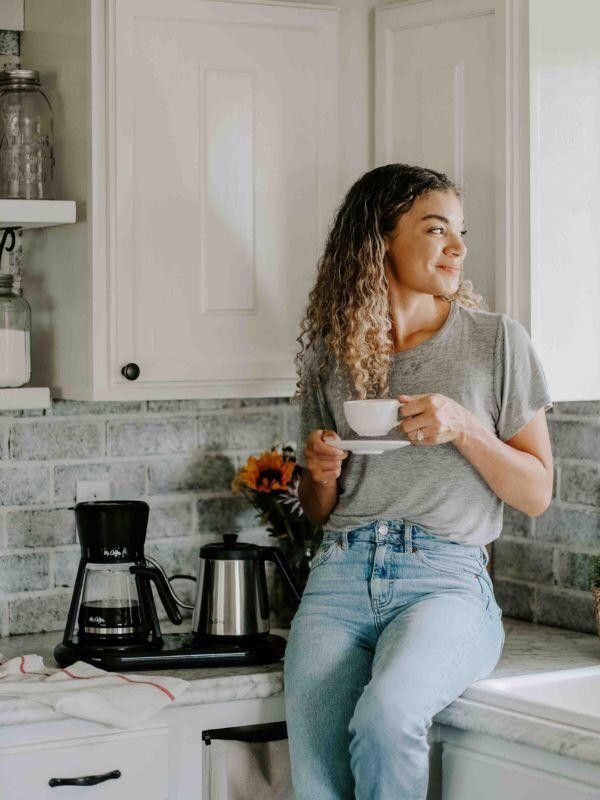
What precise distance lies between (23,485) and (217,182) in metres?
0.77

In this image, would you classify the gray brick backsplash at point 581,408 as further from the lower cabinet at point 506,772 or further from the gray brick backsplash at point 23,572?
the gray brick backsplash at point 23,572

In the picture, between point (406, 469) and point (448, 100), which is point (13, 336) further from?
point (448, 100)

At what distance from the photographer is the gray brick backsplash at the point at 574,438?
257 centimetres

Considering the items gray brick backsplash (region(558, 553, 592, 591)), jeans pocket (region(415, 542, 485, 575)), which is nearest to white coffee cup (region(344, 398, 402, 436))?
jeans pocket (region(415, 542, 485, 575))

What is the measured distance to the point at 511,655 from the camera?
2342 mm

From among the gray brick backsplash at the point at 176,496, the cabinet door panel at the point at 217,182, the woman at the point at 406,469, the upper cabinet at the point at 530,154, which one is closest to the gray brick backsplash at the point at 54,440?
the gray brick backsplash at the point at 176,496

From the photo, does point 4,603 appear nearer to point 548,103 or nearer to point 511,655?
point 511,655

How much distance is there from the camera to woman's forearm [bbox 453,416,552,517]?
2.13 m

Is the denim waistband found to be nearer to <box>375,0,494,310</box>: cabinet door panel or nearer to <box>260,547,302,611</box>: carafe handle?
<box>260,547,302,611</box>: carafe handle

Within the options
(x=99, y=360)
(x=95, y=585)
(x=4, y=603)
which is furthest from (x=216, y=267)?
(x=4, y=603)

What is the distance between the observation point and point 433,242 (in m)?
2.25

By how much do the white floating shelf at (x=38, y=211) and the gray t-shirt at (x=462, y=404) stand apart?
685mm

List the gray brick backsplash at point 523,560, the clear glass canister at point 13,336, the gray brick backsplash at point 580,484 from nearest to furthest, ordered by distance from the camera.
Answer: the clear glass canister at point 13,336 → the gray brick backsplash at point 580,484 → the gray brick backsplash at point 523,560

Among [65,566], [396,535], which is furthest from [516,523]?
[65,566]
